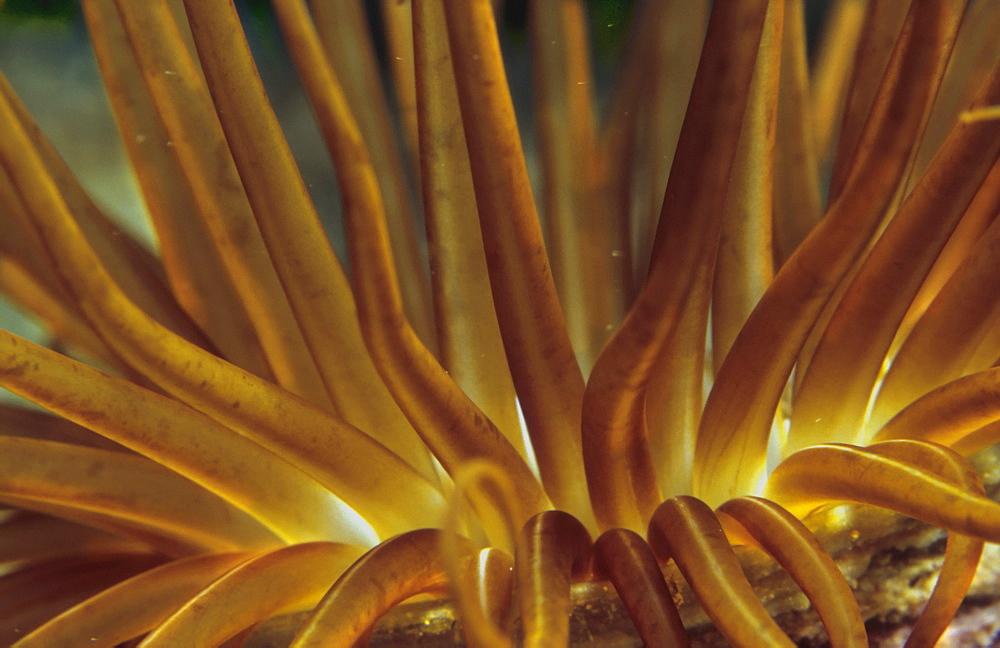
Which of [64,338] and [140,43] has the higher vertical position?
[140,43]

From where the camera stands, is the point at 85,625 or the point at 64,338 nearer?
the point at 85,625

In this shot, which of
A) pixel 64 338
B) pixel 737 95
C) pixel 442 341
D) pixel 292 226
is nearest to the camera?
pixel 737 95

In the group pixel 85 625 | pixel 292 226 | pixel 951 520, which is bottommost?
pixel 951 520

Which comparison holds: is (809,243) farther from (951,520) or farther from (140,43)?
(140,43)

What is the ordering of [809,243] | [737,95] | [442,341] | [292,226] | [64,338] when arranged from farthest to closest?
1. [64,338]
2. [442,341]
3. [292,226]
4. [809,243]
5. [737,95]

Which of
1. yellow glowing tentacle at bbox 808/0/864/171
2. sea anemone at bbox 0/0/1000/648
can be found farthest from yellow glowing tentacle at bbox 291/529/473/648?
yellow glowing tentacle at bbox 808/0/864/171

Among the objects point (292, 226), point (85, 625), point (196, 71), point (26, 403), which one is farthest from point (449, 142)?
point (26, 403)

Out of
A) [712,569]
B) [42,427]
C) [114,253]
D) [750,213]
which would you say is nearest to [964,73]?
[750,213]
